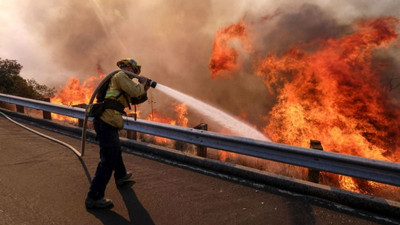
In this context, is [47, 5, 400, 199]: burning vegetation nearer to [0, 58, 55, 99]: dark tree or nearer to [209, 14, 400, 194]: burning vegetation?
[209, 14, 400, 194]: burning vegetation

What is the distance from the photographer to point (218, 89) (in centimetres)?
2362

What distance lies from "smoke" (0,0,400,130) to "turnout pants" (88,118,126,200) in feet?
49.1

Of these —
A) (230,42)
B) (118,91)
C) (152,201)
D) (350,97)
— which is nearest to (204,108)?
(118,91)

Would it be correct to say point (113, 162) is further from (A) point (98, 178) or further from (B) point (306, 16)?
(B) point (306, 16)

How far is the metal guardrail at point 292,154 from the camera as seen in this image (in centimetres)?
327

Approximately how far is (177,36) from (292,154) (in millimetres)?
22072

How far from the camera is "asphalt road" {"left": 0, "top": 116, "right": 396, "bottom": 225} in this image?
10.5 ft

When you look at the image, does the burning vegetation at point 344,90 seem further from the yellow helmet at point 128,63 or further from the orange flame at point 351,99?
the yellow helmet at point 128,63

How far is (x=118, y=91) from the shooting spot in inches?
146

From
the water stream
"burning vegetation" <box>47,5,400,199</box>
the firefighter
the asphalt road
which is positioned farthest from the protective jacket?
"burning vegetation" <box>47,5,400,199</box>

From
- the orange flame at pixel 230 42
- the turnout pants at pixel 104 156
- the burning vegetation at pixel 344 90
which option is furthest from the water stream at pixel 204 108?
the orange flame at pixel 230 42

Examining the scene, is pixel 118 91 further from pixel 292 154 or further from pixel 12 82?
pixel 12 82

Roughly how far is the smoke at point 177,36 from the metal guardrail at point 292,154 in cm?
1342

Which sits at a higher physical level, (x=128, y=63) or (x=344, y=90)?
(x=344, y=90)
